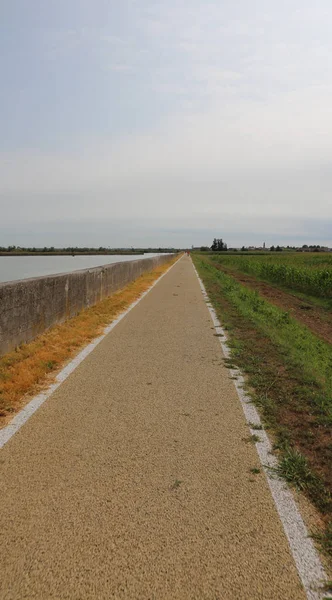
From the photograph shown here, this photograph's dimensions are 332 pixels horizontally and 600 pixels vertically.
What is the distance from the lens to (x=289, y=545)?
247 centimetres

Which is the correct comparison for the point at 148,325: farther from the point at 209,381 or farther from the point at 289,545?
the point at 289,545

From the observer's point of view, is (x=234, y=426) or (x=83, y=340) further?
(x=83, y=340)

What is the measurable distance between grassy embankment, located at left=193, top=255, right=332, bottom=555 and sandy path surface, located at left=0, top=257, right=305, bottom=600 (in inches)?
12.5

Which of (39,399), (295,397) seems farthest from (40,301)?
(295,397)

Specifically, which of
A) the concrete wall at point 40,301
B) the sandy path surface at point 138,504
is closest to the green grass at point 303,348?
the sandy path surface at point 138,504

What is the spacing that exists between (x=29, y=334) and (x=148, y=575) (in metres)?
5.74

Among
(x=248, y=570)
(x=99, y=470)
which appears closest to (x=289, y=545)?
(x=248, y=570)

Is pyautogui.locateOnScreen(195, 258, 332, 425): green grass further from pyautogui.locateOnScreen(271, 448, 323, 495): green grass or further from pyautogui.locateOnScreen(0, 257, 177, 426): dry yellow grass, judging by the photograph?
pyautogui.locateOnScreen(0, 257, 177, 426): dry yellow grass

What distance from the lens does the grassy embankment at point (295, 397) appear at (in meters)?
3.26

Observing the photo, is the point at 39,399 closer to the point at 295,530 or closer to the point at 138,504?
the point at 138,504

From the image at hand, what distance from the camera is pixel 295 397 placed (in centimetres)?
512

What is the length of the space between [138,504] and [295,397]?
2883 mm

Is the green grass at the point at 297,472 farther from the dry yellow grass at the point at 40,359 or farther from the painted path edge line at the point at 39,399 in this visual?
the dry yellow grass at the point at 40,359

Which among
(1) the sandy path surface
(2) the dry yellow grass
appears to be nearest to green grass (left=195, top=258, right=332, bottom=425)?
(1) the sandy path surface
